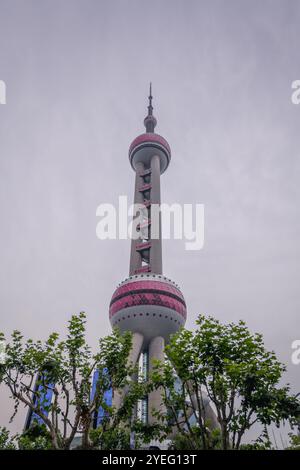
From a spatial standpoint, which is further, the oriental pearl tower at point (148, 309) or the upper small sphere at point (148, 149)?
the upper small sphere at point (148, 149)

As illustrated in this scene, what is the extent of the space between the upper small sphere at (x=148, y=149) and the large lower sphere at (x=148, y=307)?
28.8 meters

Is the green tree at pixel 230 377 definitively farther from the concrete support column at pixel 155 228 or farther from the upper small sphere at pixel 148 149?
the upper small sphere at pixel 148 149

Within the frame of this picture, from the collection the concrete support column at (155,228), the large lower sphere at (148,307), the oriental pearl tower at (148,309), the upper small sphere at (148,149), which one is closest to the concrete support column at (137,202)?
the oriental pearl tower at (148,309)

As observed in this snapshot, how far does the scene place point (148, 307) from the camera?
48.6m

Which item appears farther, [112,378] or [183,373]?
[112,378]

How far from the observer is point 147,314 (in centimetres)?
4844

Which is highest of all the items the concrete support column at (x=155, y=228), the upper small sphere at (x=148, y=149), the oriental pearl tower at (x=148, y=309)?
the upper small sphere at (x=148, y=149)

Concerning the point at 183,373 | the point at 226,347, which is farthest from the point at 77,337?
the point at 226,347

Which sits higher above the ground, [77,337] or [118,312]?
[118,312]

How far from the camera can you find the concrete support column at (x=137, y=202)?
194ft

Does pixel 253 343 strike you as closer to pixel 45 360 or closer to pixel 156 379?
pixel 156 379

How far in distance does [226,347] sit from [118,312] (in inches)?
1451
